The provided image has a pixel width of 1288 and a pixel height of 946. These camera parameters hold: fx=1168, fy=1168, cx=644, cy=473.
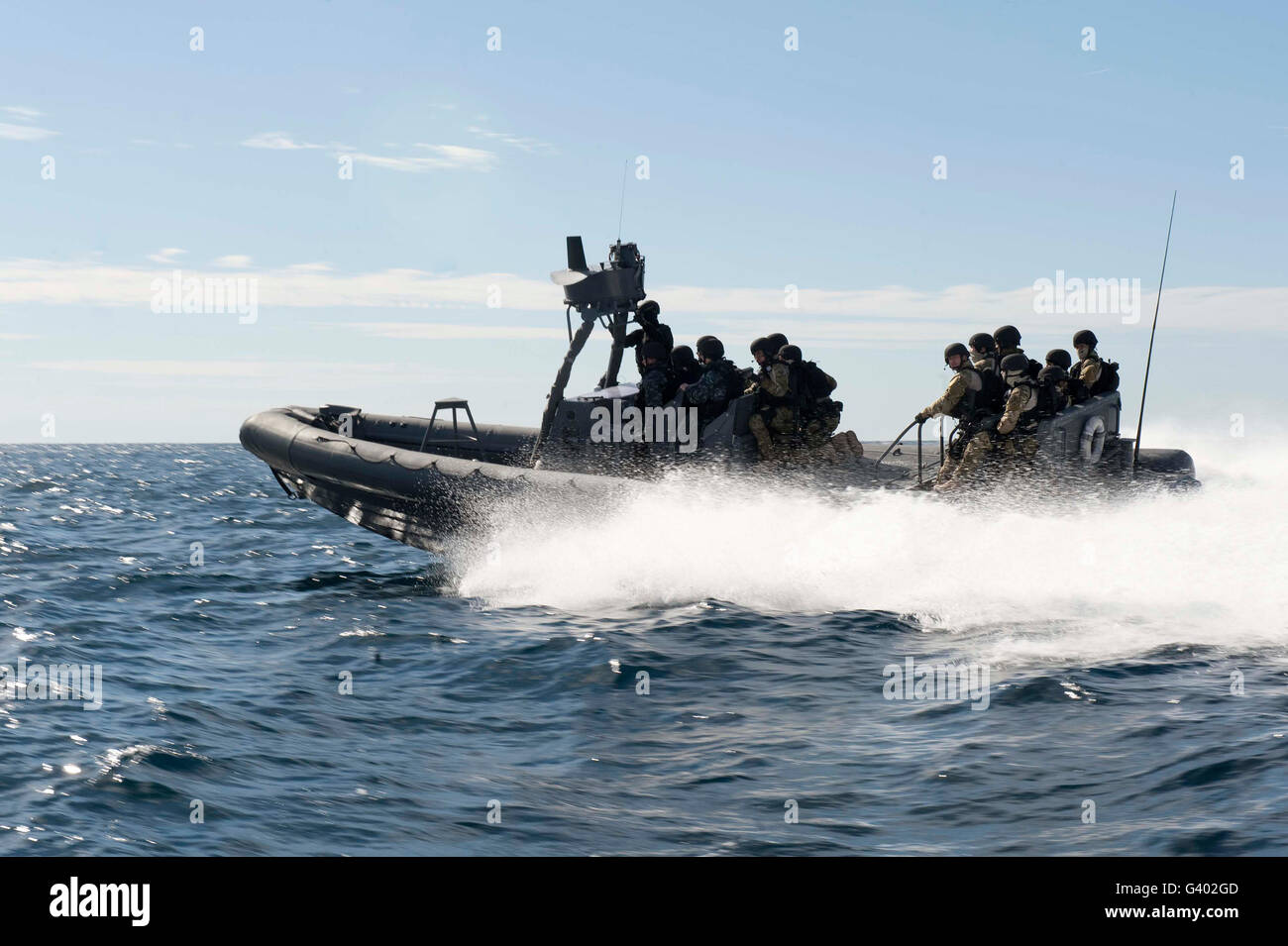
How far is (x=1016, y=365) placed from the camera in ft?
33.0

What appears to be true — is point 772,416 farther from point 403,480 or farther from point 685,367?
point 403,480

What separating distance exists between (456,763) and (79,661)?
13.7 ft

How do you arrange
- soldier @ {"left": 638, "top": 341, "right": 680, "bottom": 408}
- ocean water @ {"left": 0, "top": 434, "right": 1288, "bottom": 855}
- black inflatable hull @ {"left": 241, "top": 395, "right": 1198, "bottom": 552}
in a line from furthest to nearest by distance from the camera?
soldier @ {"left": 638, "top": 341, "right": 680, "bottom": 408} < black inflatable hull @ {"left": 241, "top": 395, "right": 1198, "bottom": 552} < ocean water @ {"left": 0, "top": 434, "right": 1288, "bottom": 855}

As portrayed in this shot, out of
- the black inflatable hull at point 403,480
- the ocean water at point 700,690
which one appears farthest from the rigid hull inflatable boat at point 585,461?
the ocean water at point 700,690

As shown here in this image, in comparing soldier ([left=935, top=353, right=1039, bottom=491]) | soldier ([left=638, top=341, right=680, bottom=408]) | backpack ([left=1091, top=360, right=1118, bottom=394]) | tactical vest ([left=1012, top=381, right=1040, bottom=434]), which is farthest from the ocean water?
backpack ([left=1091, top=360, right=1118, bottom=394])

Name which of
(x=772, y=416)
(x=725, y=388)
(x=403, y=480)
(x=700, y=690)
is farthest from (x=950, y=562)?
(x=403, y=480)

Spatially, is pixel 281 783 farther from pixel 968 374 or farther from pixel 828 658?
pixel 968 374

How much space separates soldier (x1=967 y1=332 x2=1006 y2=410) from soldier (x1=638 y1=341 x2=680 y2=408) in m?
2.92

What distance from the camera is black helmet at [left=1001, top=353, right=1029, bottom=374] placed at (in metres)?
10.1

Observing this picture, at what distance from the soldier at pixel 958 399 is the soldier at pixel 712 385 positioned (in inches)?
74.6

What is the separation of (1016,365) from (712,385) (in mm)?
2810

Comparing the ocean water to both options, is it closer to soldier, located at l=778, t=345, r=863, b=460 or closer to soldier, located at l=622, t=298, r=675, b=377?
soldier, located at l=778, t=345, r=863, b=460

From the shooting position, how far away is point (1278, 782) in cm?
530
